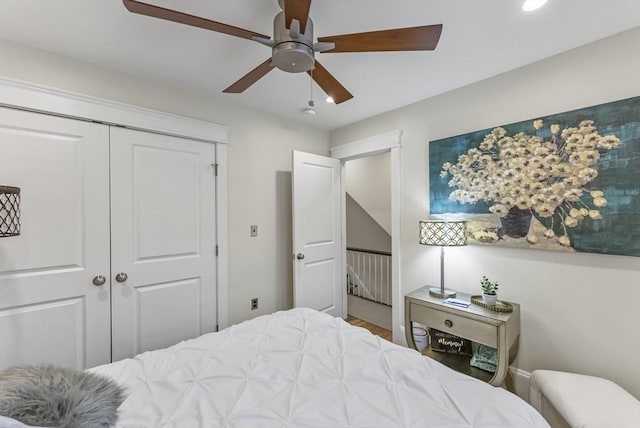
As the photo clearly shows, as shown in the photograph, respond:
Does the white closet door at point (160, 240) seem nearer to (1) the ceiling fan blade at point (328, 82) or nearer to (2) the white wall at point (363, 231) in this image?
(1) the ceiling fan blade at point (328, 82)

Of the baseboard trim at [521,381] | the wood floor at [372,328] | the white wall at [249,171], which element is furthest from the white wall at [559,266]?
the white wall at [249,171]

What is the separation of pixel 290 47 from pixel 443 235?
5.72ft

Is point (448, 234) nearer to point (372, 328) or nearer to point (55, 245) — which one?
point (372, 328)

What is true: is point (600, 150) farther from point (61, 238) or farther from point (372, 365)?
point (61, 238)

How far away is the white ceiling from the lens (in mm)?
1440

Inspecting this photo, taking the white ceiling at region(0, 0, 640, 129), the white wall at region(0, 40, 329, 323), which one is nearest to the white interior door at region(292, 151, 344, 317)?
the white wall at region(0, 40, 329, 323)

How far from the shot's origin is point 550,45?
1.79 m

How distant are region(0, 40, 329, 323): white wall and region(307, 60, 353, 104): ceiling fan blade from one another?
1236 mm

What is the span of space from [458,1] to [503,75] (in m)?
1.02

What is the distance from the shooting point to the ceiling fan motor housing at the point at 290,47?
50.1 inches

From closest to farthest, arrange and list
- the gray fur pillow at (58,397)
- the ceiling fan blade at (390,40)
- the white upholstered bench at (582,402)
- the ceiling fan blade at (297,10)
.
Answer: the gray fur pillow at (58,397), the ceiling fan blade at (297,10), the ceiling fan blade at (390,40), the white upholstered bench at (582,402)

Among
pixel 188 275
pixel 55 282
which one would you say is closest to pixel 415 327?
pixel 188 275

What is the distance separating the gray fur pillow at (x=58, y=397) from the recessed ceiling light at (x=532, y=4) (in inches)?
95.9

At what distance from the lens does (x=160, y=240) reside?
2244mm
